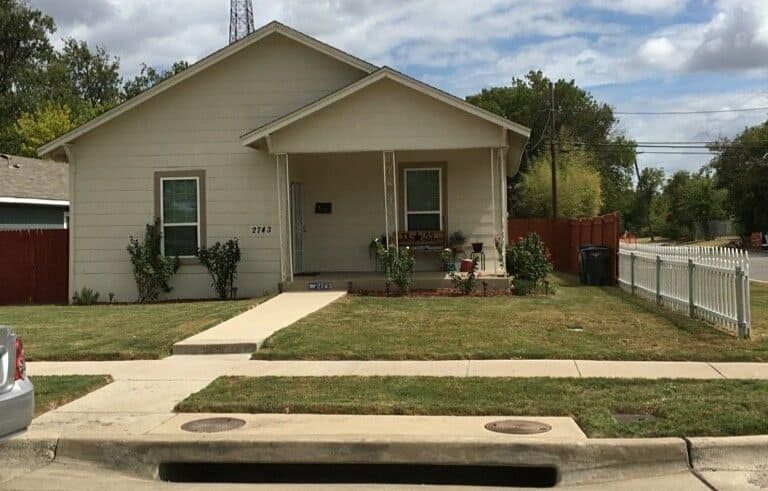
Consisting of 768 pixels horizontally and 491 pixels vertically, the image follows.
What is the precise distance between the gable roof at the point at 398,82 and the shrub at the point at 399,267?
10.6 feet

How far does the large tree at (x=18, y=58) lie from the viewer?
145 ft

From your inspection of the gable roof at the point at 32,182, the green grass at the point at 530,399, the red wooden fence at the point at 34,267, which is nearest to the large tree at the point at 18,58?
the gable roof at the point at 32,182

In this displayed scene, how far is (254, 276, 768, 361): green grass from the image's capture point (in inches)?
382

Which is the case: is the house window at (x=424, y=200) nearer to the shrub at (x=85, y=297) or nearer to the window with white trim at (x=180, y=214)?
the window with white trim at (x=180, y=214)

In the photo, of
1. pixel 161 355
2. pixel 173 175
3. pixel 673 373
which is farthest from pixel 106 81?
pixel 673 373

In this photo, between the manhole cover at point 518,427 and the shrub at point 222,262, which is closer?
the manhole cover at point 518,427

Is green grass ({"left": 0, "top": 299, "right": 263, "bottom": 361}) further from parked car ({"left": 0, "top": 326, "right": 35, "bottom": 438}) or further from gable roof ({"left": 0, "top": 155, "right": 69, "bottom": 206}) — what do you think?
gable roof ({"left": 0, "top": 155, "right": 69, "bottom": 206})

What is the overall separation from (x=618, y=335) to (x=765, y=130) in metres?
53.5

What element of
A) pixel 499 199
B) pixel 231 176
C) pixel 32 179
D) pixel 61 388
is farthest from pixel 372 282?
pixel 32 179

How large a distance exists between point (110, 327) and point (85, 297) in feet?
17.8

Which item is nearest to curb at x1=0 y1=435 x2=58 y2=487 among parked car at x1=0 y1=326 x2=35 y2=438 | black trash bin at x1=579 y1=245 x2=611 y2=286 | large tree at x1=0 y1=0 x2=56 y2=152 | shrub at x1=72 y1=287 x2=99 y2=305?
parked car at x1=0 y1=326 x2=35 y2=438

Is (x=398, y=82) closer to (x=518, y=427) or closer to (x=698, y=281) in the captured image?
(x=698, y=281)

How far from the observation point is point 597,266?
19.7 m

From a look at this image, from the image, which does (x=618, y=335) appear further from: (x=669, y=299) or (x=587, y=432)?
(x=587, y=432)
